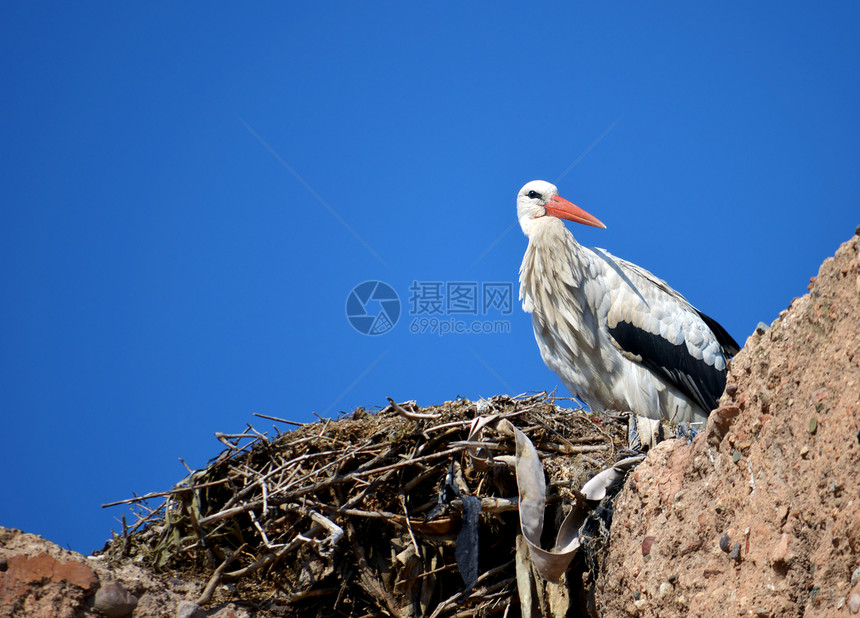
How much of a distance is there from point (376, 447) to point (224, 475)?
710mm

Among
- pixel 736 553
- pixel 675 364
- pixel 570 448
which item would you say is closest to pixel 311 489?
pixel 570 448

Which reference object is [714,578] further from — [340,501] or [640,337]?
[640,337]

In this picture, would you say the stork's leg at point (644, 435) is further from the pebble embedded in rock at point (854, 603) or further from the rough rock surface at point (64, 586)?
the rough rock surface at point (64, 586)

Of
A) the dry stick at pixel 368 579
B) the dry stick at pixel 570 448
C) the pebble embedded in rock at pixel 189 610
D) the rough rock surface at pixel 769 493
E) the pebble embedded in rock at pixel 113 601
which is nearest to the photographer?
the rough rock surface at pixel 769 493

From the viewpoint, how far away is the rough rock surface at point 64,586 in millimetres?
2727

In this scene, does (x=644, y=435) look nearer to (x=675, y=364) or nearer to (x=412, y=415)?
(x=412, y=415)

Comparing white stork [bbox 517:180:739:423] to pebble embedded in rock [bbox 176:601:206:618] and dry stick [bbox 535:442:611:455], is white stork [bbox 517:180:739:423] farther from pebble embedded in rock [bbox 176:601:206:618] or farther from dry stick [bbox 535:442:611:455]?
pebble embedded in rock [bbox 176:601:206:618]

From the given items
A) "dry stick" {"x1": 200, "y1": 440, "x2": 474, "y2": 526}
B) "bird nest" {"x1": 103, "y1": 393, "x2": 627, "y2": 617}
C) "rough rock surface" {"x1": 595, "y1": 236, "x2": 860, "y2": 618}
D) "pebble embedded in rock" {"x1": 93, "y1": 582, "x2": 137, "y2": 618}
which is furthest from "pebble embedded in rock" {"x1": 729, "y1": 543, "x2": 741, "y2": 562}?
"pebble embedded in rock" {"x1": 93, "y1": 582, "x2": 137, "y2": 618}

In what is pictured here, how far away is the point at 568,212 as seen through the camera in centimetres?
529

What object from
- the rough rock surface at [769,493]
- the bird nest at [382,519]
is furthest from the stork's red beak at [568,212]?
the rough rock surface at [769,493]

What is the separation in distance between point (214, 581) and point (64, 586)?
Answer: 530 mm

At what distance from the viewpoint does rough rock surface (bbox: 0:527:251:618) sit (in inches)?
107

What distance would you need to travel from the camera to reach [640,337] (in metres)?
4.73

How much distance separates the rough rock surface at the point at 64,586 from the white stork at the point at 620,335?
103 inches
